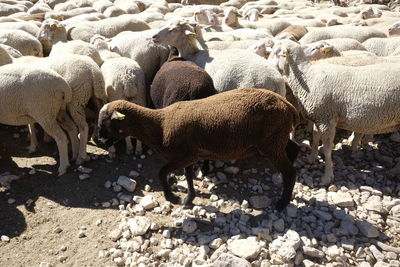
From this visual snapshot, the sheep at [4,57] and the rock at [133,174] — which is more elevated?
the sheep at [4,57]

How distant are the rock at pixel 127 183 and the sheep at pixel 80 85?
3.07 ft

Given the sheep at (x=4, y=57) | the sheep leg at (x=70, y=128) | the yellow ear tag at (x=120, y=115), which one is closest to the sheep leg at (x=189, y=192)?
the yellow ear tag at (x=120, y=115)

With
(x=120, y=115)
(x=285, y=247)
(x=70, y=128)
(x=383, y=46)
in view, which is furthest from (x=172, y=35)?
(x=285, y=247)

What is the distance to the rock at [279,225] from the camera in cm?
533

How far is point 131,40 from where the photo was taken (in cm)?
880

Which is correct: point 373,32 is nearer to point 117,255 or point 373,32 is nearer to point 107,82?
point 107,82

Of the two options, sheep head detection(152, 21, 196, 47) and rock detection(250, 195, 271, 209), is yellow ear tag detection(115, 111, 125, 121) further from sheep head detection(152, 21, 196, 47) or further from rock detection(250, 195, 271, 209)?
sheep head detection(152, 21, 196, 47)

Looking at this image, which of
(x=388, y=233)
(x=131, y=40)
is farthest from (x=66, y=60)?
(x=388, y=233)

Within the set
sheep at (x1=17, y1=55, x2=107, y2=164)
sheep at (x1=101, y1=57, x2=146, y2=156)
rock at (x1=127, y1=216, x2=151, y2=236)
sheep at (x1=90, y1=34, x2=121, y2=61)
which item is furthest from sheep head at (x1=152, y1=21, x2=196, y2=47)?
rock at (x1=127, y1=216, x2=151, y2=236)

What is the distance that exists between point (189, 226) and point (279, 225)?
1.13m

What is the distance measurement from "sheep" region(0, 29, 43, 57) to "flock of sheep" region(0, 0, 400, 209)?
0.02 m

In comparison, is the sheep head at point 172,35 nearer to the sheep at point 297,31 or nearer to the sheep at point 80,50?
the sheep at point 80,50

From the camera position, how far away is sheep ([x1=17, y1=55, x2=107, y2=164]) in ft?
22.8

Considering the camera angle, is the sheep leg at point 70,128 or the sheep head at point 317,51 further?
the sheep head at point 317,51
